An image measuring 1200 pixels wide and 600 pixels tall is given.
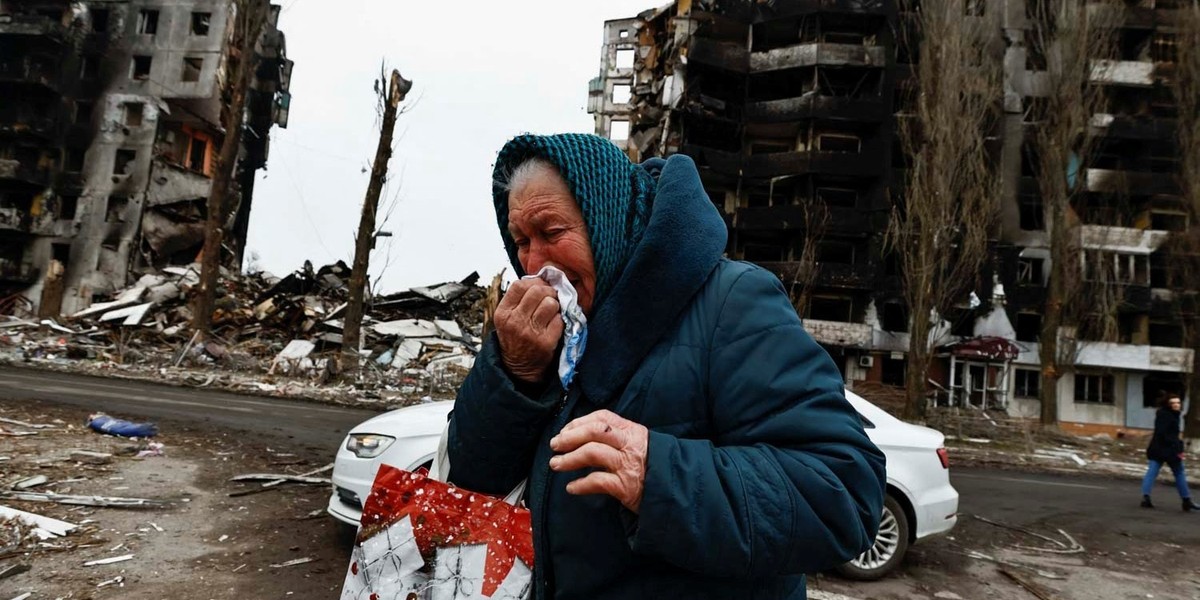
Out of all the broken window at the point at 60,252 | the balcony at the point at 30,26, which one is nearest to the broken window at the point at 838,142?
the broken window at the point at 60,252

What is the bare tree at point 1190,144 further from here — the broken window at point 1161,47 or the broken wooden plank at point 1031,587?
the broken wooden plank at point 1031,587

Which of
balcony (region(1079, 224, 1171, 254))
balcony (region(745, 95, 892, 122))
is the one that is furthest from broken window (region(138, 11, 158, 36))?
balcony (region(1079, 224, 1171, 254))

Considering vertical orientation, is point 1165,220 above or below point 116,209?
above

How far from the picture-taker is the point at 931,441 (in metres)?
5.36

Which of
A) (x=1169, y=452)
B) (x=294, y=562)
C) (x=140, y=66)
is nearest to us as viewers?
(x=294, y=562)

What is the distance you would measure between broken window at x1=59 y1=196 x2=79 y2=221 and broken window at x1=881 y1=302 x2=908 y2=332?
152ft

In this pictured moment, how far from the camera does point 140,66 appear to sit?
37.1m

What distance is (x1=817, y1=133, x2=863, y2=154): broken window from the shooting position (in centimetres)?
3597

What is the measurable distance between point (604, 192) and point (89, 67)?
49132mm

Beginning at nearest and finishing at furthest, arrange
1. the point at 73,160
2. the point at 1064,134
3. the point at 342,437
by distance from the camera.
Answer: the point at 342,437, the point at 1064,134, the point at 73,160

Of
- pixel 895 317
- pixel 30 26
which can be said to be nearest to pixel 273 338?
pixel 30 26

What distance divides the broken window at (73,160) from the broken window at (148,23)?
8.01 meters

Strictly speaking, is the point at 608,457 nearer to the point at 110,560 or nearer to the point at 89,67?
the point at 110,560

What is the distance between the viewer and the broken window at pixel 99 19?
37.8m
